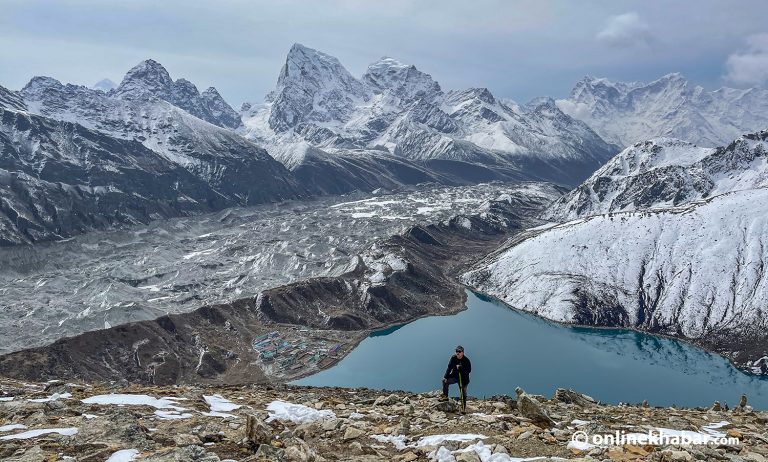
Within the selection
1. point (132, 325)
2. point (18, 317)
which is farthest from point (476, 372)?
point (18, 317)

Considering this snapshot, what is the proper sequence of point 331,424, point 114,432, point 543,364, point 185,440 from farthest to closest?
point 543,364 → point 331,424 → point 114,432 → point 185,440

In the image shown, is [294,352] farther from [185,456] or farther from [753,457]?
[753,457]

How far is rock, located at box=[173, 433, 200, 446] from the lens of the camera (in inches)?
824

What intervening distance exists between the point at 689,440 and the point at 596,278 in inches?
6957

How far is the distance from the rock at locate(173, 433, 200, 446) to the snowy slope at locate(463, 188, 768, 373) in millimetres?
154926

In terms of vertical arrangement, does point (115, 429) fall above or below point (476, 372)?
above

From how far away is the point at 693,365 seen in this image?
456 feet

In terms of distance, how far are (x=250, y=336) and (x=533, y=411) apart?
439 ft

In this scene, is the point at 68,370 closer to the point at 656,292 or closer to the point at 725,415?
the point at 725,415

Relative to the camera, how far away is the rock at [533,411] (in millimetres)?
24275

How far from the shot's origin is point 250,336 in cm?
14912

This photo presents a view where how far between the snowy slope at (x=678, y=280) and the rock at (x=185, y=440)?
508ft

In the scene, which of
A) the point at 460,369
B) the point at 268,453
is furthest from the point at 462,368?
the point at 268,453

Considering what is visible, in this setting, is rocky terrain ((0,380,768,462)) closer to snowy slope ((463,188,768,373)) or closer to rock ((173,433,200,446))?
rock ((173,433,200,446))
